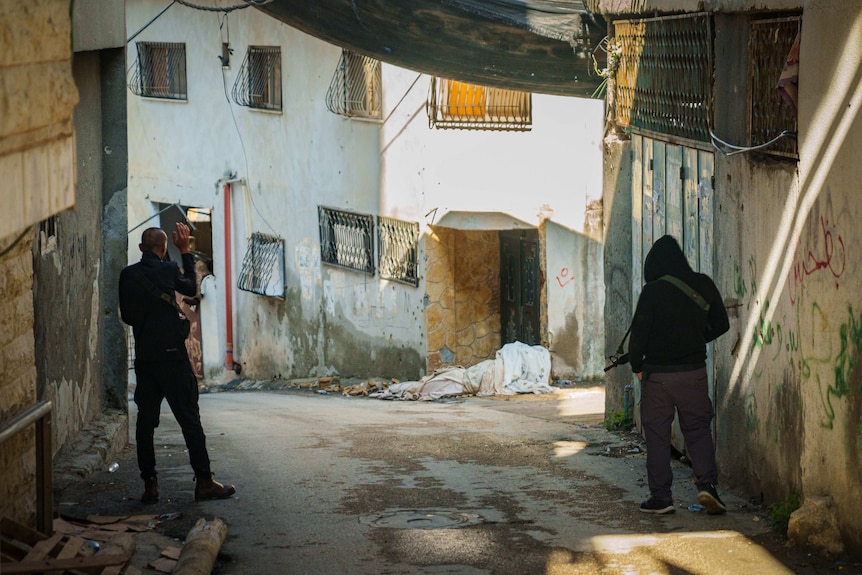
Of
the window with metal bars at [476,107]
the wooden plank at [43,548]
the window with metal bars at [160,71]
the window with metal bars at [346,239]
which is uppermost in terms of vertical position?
the window with metal bars at [160,71]

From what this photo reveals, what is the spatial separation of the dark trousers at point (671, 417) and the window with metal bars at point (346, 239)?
531 inches

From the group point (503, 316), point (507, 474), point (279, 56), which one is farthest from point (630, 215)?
point (279, 56)

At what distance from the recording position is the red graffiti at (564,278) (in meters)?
18.8

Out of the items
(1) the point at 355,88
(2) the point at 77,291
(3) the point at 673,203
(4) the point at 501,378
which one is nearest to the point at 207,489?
(2) the point at 77,291

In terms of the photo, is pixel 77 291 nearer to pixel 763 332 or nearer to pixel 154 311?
Result: pixel 154 311

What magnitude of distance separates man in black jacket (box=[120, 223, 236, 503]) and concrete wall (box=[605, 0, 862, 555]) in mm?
3652

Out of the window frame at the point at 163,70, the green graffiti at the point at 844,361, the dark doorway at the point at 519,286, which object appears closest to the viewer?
the green graffiti at the point at 844,361

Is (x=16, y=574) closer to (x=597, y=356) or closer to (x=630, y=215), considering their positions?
(x=630, y=215)

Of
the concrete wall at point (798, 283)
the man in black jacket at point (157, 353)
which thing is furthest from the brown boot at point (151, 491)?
the concrete wall at point (798, 283)

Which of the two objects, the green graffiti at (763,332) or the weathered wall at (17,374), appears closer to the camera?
the weathered wall at (17,374)

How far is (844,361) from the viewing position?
6461mm

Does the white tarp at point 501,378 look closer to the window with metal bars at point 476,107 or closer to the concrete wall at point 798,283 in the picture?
the window with metal bars at point 476,107

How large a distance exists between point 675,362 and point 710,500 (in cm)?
87

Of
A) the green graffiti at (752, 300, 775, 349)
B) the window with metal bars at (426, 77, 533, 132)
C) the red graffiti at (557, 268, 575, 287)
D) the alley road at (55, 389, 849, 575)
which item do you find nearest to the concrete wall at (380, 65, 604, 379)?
the red graffiti at (557, 268, 575, 287)
